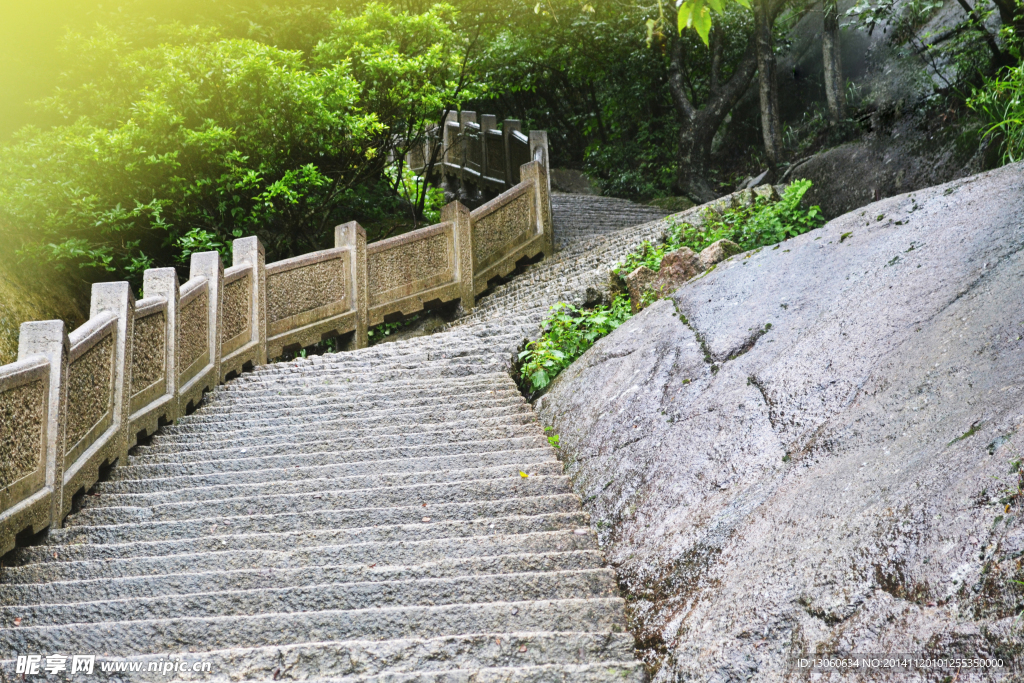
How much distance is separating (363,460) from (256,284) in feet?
13.2

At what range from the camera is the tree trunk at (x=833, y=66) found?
13562mm

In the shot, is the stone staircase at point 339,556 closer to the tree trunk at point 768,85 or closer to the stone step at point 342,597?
the stone step at point 342,597

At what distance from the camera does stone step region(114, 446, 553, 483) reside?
223 inches

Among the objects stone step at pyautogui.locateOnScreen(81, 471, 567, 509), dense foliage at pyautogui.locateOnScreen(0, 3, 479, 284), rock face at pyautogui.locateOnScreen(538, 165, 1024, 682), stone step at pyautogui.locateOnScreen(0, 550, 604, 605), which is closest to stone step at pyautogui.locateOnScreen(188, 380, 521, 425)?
rock face at pyautogui.locateOnScreen(538, 165, 1024, 682)

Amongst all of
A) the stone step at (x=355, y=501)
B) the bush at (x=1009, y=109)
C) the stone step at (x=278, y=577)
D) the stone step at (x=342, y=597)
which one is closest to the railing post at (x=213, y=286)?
the stone step at (x=355, y=501)

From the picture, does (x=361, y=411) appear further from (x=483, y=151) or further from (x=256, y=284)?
(x=483, y=151)

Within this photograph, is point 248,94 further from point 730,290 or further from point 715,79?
point 715,79

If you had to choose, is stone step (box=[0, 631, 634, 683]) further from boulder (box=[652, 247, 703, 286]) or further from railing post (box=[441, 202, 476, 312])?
railing post (box=[441, 202, 476, 312])

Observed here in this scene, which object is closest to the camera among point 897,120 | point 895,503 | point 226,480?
point 895,503

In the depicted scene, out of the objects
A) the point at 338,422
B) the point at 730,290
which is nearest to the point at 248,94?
the point at 338,422

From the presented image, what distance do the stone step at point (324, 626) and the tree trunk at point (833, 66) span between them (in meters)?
12.0

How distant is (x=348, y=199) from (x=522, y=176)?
3.34m

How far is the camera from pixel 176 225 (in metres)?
11.9

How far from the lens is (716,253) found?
758 cm
